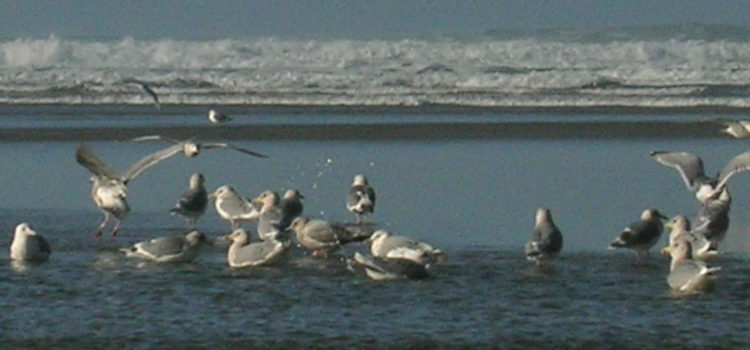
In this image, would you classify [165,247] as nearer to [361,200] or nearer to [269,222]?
[269,222]

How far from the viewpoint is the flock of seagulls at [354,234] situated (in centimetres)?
1177

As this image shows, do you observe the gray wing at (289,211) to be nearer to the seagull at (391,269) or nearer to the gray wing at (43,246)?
the gray wing at (43,246)

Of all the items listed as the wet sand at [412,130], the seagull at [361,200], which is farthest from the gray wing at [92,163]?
the wet sand at [412,130]

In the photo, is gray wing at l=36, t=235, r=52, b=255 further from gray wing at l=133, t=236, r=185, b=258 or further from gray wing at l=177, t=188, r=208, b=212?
gray wing at l=177, t=188, r=208, b=212

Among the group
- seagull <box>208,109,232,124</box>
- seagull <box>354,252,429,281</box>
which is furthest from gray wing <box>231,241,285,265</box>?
seagull <box>208,109,232,124</box>

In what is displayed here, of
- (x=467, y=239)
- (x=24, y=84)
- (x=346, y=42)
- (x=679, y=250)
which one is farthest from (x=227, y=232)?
(x=346, y=42)

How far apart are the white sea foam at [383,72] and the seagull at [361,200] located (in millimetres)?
15336

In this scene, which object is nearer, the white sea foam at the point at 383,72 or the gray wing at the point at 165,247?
the gray wing at the point at 165,247

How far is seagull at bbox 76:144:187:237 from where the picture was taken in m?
14.4

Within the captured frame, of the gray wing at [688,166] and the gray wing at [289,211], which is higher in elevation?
the gray wing at [688,166]

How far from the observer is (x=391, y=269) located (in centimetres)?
1149

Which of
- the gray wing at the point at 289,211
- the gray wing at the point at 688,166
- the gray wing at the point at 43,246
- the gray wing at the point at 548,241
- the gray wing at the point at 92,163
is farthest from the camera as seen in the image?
the gray wing at the point at 688,166

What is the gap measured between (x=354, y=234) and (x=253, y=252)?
1146 mm

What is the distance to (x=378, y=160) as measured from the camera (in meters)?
20.3
